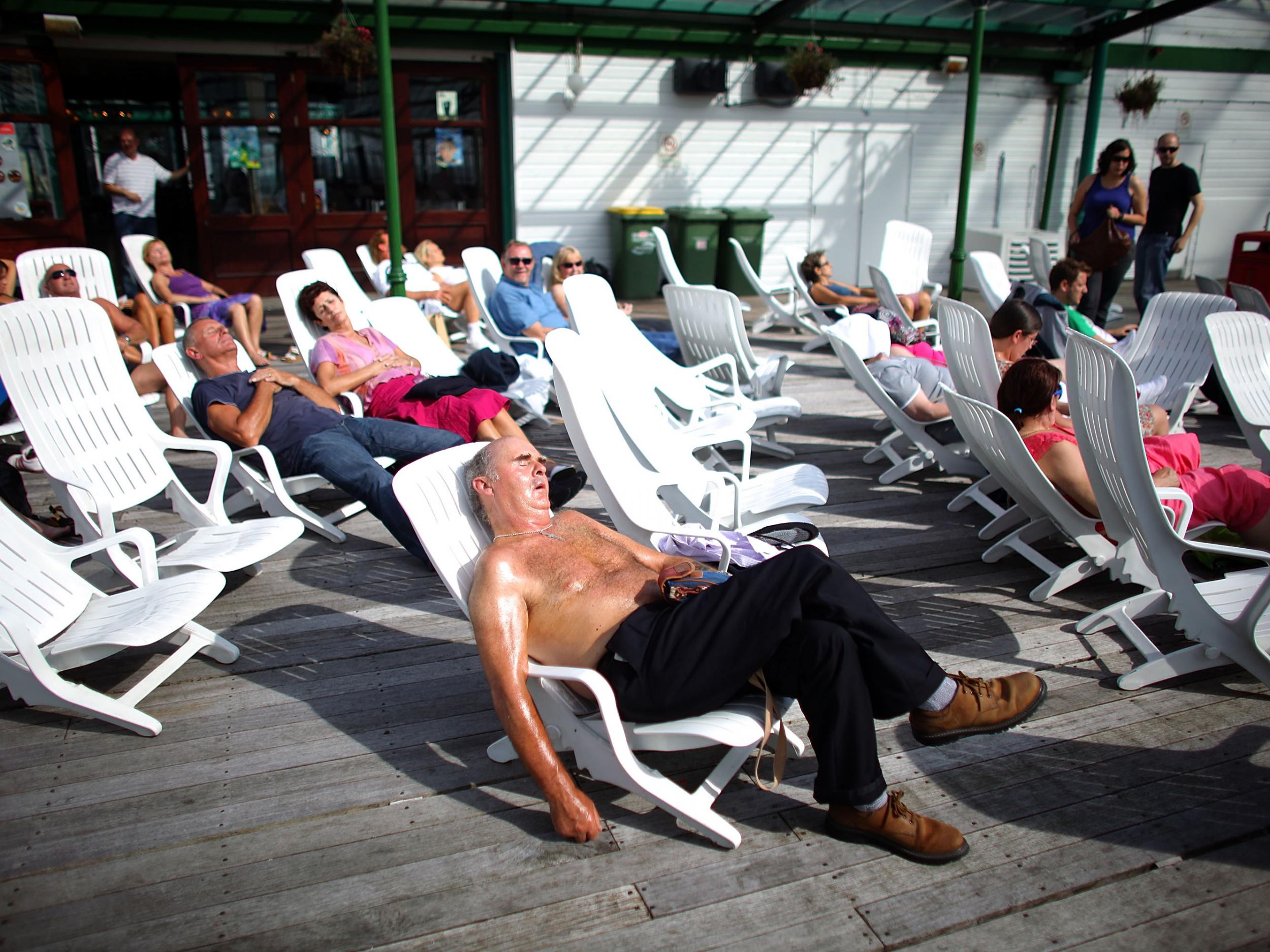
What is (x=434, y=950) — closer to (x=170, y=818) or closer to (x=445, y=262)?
(x=170, y=818)

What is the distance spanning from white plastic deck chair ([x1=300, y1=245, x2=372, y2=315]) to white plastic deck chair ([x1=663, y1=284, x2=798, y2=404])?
211 cm

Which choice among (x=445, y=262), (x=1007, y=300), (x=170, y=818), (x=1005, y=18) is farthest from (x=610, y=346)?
(x=1005, y=18)

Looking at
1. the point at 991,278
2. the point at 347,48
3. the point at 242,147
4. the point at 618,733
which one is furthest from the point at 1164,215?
the point at 242,147

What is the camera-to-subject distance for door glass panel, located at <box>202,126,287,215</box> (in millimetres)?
9922

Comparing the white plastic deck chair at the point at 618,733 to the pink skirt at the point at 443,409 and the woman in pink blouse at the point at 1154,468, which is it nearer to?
the woman in pink blouse at the point at 1154,468

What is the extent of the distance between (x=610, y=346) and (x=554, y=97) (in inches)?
267

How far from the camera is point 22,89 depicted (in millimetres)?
9039

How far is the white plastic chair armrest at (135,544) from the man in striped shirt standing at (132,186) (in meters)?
6.98

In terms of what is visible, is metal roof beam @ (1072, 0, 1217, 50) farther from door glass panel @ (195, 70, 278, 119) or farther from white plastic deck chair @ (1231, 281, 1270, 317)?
door glass panel @ (195, 70, 278, 119)

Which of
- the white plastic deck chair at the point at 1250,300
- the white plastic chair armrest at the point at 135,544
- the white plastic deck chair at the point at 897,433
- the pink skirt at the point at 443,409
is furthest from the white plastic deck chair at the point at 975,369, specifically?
the white plastic chair armrest at the point at 135,544

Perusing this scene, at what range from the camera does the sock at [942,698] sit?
2.46m

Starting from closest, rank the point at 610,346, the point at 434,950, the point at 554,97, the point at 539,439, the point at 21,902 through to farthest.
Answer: the point at 434,950, the point at 21,902, the point at 610,346, the point at 539,439, the point at 554,97

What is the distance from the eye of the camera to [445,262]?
11.0 metres

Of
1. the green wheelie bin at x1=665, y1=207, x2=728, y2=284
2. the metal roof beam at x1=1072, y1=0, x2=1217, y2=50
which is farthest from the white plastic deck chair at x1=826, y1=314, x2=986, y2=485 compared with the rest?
the metal roof beam at x1=1072, y1=0, x2=1217, y2=50
